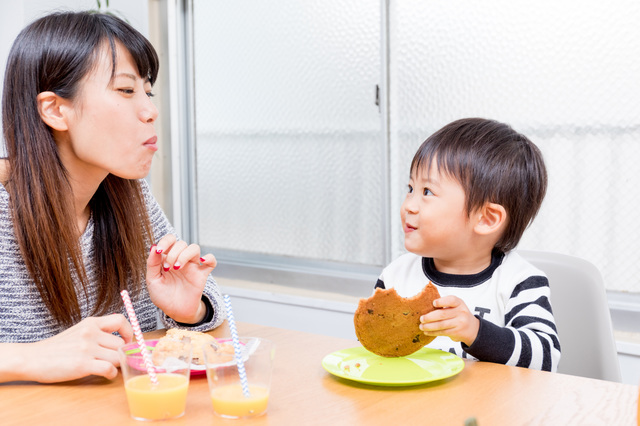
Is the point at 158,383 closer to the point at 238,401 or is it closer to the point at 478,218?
the point at 238,401

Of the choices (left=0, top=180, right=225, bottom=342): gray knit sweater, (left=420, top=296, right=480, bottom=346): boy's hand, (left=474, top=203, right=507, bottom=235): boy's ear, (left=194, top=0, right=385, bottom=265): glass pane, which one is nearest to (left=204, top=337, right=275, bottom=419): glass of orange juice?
(left=420, top=296, right=480, bottom=346): boy's hand

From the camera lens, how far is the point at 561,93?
2111 mm

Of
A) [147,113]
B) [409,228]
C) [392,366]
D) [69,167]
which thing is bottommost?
[392,366]

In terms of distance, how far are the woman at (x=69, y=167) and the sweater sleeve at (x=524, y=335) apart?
1.77ft

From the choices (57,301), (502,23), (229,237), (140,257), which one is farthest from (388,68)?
(57,301)

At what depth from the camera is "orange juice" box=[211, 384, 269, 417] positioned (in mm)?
822

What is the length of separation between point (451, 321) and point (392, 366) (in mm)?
114

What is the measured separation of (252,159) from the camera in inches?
117

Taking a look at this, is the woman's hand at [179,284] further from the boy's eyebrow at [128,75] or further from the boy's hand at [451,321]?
the boy's hand at [451,321]

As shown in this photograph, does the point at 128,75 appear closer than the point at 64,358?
No

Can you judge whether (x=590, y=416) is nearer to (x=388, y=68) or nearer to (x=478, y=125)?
(x=478, y=125)

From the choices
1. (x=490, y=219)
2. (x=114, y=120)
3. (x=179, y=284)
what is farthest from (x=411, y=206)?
(x=114, y=120)

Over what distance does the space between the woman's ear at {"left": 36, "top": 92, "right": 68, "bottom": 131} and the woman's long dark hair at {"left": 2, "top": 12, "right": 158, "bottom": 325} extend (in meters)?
0.01

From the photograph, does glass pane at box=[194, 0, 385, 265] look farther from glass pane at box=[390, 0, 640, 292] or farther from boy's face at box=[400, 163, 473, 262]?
boy's face at box=[400, 163, 473, 262]
